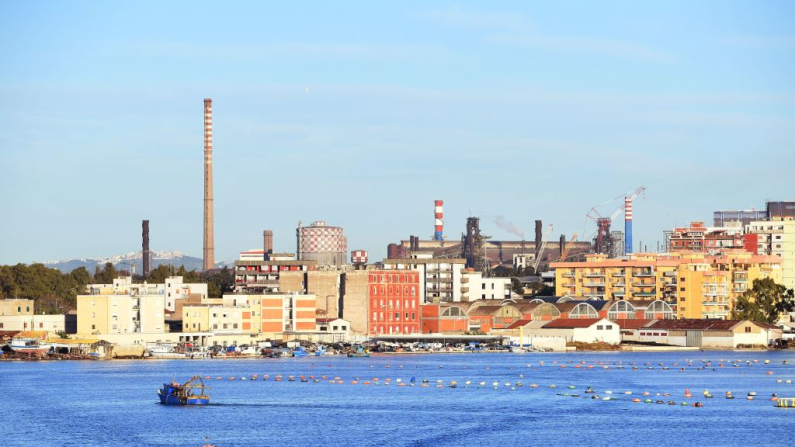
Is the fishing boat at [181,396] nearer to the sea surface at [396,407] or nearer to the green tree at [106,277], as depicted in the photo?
the sea surface at [396,407]

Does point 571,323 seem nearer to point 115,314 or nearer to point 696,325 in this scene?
point 696,325

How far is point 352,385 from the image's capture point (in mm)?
92312

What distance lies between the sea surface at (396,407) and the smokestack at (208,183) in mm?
62759

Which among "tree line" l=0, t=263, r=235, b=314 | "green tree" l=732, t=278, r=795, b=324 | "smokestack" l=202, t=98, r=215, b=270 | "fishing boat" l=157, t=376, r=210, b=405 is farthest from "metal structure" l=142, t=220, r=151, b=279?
"fishing boat" l=157, t=376, r=210, b=405

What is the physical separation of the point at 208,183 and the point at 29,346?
58.4 metres

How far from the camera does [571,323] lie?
466ft

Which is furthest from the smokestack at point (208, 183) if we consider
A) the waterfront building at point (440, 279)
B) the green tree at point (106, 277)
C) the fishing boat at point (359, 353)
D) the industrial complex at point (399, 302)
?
the fishing boat at point (359, 353)

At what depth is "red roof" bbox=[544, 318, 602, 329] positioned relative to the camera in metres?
141

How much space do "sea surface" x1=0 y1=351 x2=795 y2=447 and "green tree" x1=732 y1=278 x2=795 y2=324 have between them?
35663mm

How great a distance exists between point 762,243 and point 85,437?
484 feet

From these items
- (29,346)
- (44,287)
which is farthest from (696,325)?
(44,287)

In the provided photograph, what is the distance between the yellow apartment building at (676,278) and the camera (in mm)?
157375

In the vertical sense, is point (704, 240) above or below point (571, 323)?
above

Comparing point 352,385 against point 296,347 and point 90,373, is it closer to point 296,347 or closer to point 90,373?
point 90,373
